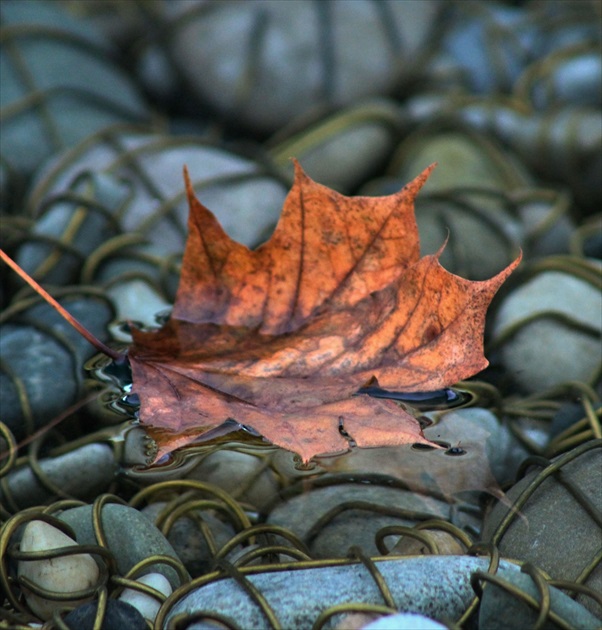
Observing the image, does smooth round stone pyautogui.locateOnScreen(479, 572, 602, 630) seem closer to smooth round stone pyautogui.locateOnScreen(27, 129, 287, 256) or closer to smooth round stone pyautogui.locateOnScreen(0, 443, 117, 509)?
smooth round stone pyautogui.locateOnScreen(0, 443, 117, 509)

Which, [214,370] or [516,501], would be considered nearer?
[516,501]

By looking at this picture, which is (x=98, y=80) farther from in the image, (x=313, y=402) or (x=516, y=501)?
(x=516, y=501)

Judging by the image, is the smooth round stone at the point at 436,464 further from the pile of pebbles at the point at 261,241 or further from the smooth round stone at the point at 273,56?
the smooth round stone at the point at 273,56

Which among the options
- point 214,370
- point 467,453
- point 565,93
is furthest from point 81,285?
point 565,93

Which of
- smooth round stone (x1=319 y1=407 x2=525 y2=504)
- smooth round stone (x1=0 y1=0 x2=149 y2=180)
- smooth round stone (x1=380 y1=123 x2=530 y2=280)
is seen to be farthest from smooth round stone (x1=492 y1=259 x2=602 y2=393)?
smooth round stone (x1=0 y1=0 x2=149 y2=180)

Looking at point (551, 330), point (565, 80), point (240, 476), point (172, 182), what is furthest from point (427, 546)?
point (565, 80)
